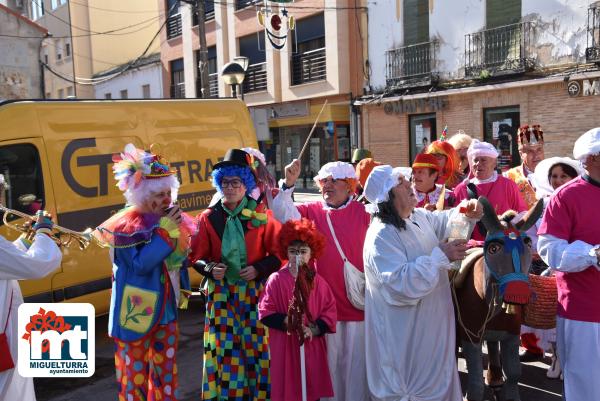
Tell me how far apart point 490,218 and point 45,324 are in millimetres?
2891

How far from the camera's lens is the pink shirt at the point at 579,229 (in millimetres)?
3297

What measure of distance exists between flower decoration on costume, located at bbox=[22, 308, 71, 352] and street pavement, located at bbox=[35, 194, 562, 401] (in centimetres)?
123

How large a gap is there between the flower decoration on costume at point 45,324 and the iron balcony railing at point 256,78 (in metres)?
20.6

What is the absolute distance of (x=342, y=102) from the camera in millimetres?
20984

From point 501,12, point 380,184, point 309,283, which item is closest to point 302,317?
point 309,283

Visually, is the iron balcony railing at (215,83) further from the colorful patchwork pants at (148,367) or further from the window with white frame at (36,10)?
the colorful patchwork pants at (148,367)

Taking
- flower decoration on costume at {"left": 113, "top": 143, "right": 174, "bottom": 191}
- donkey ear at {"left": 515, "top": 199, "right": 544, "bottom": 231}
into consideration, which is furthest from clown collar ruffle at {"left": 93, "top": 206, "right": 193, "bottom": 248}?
donkey ear at {"left": 515, "top": 199, "right": 544, "bottom": 231}

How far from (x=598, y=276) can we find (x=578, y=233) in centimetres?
27

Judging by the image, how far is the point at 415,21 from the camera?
18.0 meters

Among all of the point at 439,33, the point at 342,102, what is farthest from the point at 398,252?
the point at 342,102

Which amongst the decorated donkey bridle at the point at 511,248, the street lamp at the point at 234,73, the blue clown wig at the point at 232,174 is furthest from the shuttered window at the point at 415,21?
the decorated donkey bridle at the point at 511,248

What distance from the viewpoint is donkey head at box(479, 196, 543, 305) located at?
307 cm

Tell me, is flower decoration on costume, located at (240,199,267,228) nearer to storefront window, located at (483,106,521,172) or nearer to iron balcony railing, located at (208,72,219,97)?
storefront window, located at (483,106,521,172)

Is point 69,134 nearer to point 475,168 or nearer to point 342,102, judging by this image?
point 475,168
